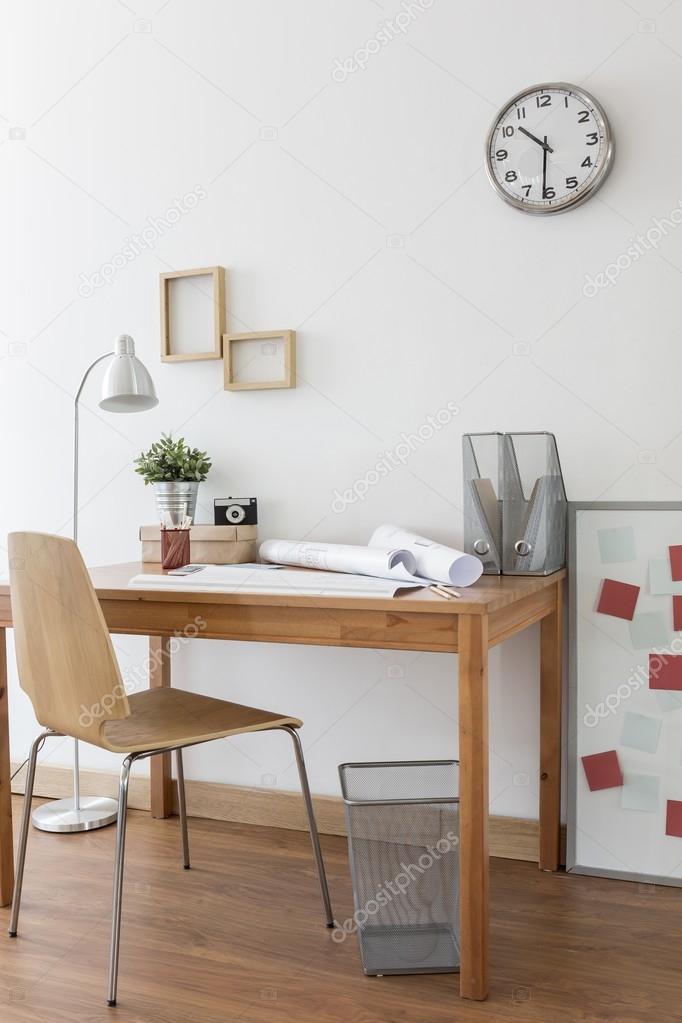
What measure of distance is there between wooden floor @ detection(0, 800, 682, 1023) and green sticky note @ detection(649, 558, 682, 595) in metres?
0.66

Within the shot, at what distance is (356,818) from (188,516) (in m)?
0.92

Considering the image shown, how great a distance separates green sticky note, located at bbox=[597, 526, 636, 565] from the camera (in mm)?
2164

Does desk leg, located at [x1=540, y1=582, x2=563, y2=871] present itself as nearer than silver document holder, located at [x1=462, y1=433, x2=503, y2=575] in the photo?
No

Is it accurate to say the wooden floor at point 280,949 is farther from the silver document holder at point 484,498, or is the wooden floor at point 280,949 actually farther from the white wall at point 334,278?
the silver document holder at point 484,498

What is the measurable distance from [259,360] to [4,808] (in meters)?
1.25

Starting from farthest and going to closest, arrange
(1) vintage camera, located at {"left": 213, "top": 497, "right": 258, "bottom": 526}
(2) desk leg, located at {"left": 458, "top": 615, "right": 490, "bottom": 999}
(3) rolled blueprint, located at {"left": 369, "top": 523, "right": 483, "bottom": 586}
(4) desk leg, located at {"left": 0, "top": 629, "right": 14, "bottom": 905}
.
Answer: (1) vintage camera, located at {"left": 213, "top": 497, "right": 258, "bottom": 526}
(4) desk leg, located at {"left": 0, "top": 629, "right": 14, "bottom": 905}
(3) rolled blueprint, located at {"left": 369, "top": 523, "right": 483, "bottom": 586}
(2) desk leg, located at {"left": 458, "top": 615, "right": 490, "bottom": 999}

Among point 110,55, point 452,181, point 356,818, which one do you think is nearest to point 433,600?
point 356,818

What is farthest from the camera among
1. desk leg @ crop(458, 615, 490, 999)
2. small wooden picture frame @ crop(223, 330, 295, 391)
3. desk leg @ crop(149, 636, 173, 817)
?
desk leg @ crop(149, 636, 173, 817)

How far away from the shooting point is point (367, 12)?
2.40m

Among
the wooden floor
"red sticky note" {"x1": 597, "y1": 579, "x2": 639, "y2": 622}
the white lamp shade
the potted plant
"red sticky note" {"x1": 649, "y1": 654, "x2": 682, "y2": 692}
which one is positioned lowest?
the wooden floor

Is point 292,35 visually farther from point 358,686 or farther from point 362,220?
point 358,686

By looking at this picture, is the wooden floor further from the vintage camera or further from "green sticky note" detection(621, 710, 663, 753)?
the vintage camera

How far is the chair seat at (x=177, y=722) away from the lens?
5.70ft

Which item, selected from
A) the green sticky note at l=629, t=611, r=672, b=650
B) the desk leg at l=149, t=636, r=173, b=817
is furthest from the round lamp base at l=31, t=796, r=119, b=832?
the green sticky note at l=629, t=611, r=672, b=650
